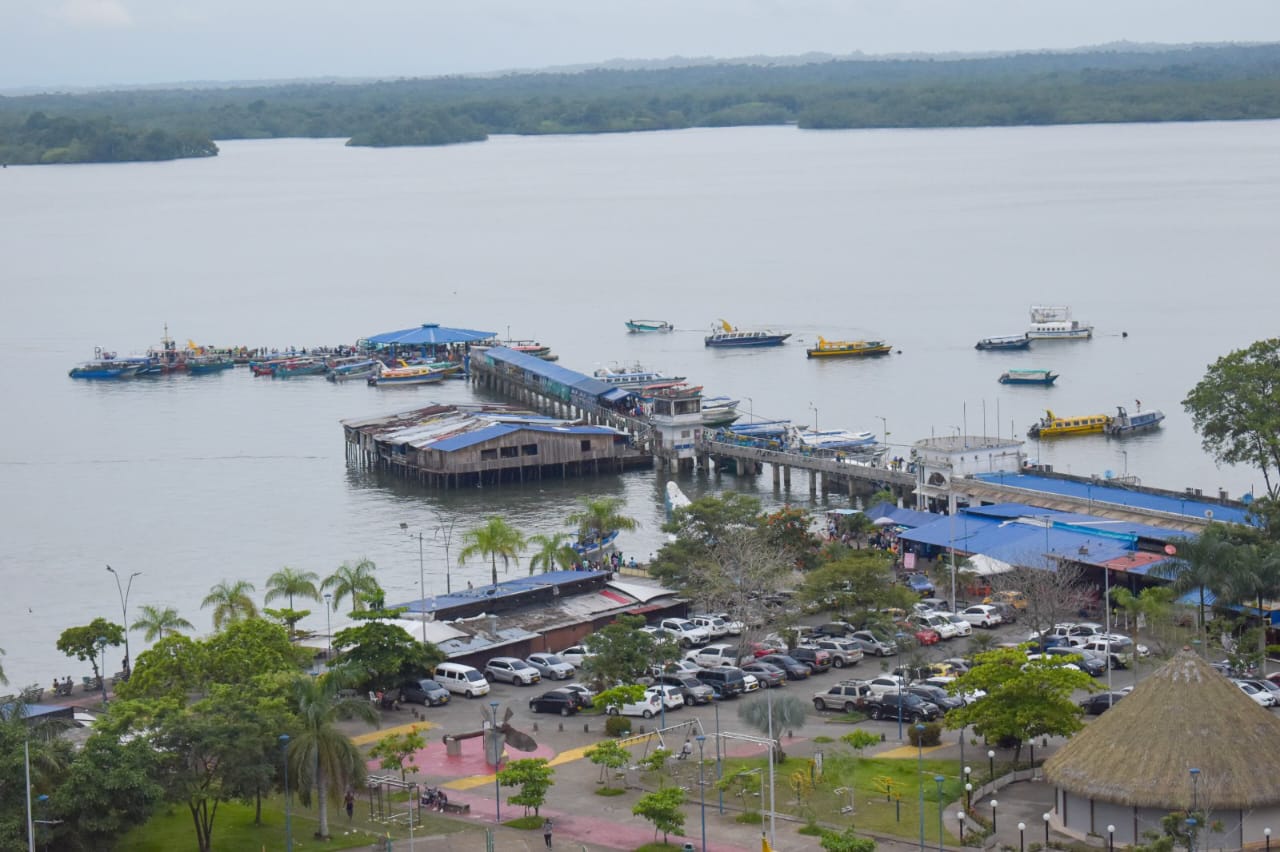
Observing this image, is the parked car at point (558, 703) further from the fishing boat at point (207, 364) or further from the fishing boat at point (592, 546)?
the fishing boat at point (207, 364)

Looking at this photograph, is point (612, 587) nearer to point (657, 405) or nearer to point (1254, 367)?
point (1254, 367)

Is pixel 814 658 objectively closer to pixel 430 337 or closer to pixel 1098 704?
pixel 1098 704

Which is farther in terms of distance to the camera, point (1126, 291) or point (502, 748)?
point (1126, 291)

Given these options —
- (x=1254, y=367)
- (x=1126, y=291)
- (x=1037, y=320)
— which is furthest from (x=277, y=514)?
(x=1126, y=291)

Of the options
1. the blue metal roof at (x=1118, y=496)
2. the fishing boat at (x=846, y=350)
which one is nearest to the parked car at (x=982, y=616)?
the blue metal roof at (x=1118, y=496)

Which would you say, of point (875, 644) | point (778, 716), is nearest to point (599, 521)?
point (875, 644)

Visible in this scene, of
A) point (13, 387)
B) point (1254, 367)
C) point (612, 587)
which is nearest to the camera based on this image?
point (612, 587)
